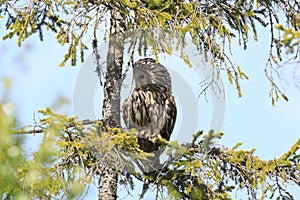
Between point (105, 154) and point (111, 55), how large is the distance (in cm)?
162

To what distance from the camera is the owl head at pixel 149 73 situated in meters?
7.54

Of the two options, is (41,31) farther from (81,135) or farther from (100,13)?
(81,135)

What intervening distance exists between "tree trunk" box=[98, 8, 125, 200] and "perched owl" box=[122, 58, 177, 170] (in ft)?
0.59

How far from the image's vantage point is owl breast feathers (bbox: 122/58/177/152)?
7.42 meters

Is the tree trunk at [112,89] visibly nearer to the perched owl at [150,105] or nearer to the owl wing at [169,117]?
the perched owl at [150,105]

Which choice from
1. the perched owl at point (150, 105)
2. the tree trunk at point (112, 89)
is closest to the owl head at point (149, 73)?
the perched owl at point (150, 105)

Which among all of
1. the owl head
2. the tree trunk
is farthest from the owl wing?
the tree trunk

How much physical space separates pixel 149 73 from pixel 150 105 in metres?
0.40

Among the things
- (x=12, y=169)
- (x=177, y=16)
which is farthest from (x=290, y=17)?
(x=12, y=169)

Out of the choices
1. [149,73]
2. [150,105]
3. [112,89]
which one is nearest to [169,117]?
[150,105]

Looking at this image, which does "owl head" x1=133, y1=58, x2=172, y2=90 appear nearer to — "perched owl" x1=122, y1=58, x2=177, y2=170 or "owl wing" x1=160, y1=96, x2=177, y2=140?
"perched owl" x1=122, y1=58, x2=177, y2=170

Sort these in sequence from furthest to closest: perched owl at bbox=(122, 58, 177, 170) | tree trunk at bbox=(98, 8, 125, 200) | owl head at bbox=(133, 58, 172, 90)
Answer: owl head at bbox=(133, 58, 172, 90) → perched owl at bbox=(122, 58, 177, 170) → tree trunk at bbox=(98, 8, 125, 200)

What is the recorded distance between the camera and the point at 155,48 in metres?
6.78

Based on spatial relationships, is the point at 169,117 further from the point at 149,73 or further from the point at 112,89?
the point at 112,89
